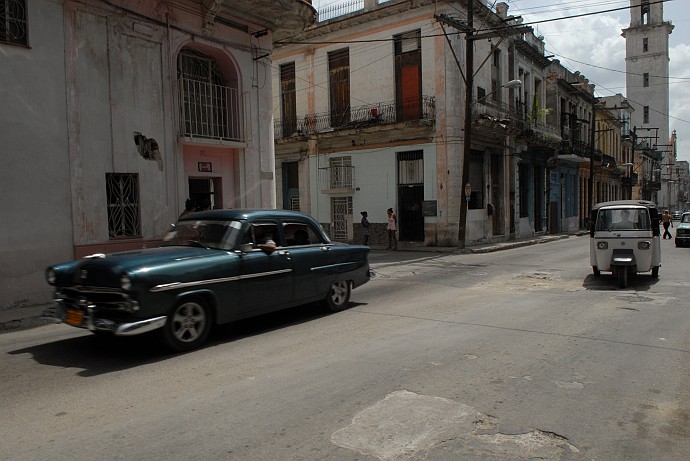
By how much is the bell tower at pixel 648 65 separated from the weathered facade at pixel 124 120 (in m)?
66.7

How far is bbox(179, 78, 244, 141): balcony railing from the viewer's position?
12.4 metres

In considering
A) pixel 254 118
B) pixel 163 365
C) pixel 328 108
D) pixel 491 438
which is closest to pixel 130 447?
pixel 163 365

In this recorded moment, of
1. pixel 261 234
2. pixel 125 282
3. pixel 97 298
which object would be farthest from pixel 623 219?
pixel 97 298

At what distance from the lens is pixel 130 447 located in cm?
354

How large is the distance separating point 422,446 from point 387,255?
16.5m

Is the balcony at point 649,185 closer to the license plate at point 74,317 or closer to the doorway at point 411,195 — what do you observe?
the doorway at point 411,195

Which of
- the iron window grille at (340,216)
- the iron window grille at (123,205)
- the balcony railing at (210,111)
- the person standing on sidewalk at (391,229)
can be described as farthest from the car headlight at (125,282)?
the iron window grille at (340,216)

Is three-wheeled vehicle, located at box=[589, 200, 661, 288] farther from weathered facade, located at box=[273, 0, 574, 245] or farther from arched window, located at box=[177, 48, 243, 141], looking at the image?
arched window, located at box=[177, 48, 243, 141]

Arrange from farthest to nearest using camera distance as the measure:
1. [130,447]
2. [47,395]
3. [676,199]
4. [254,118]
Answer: [676,199], [254,118], [47,395], [130,447]

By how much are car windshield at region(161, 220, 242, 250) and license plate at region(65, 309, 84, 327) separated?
5.16ft

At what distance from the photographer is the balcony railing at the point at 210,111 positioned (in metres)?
12.4

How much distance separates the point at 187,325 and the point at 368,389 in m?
2.44

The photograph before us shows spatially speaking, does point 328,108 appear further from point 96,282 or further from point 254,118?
point 96,282

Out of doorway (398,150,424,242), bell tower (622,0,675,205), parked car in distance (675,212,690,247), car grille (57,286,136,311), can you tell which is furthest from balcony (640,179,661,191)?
car grille (57,286,136,311)
